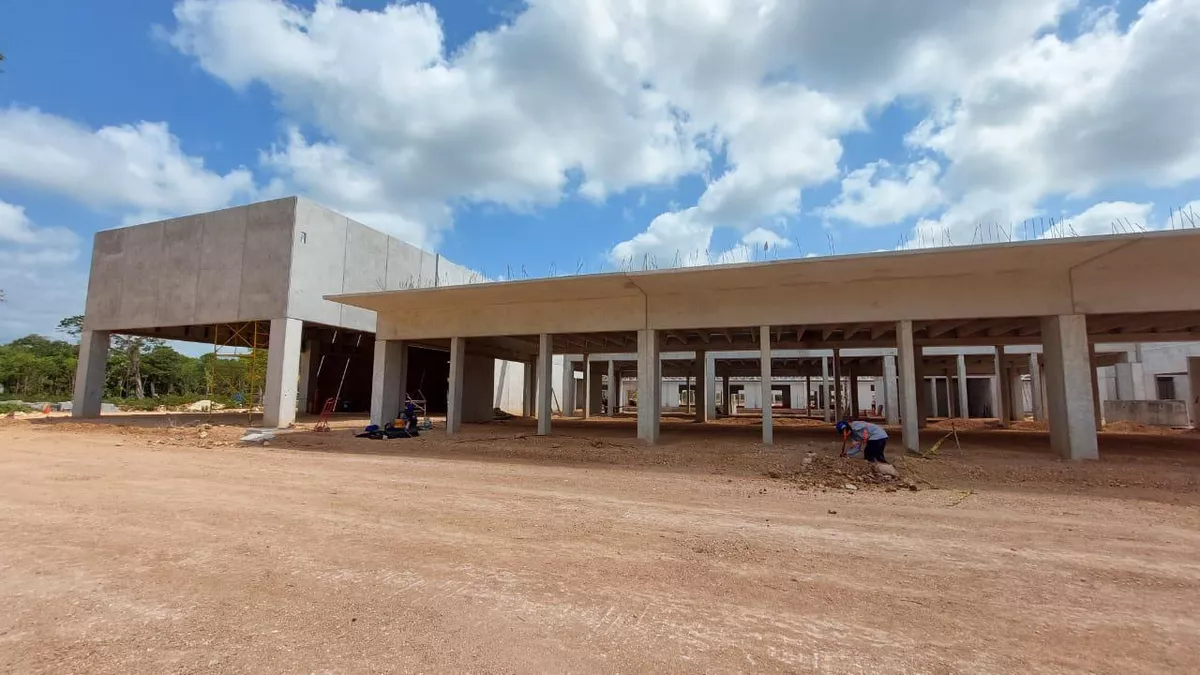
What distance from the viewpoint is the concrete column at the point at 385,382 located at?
18797 millimetres

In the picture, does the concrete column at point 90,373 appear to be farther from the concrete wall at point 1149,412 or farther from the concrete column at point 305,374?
the concrete wall at point 1149,412

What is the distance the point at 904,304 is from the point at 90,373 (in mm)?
31840

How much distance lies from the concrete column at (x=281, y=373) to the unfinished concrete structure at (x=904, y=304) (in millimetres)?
3683

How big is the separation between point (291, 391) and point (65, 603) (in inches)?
695

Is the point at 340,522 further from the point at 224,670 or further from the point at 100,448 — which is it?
the point at 100,448

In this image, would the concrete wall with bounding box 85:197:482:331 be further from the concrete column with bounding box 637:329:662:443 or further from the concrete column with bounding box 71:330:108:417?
the concrete column with bounding box 637:329:662:443

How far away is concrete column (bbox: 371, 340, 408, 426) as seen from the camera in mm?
18797

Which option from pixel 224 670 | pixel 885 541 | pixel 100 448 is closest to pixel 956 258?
pixel 885 541

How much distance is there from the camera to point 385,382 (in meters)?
18.9

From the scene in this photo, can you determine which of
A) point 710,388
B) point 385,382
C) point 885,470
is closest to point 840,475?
point 885,470

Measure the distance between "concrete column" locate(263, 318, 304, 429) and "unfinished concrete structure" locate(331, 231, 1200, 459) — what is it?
3683mm

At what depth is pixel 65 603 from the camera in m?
3.92

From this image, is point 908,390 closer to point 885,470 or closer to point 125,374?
point 885,470

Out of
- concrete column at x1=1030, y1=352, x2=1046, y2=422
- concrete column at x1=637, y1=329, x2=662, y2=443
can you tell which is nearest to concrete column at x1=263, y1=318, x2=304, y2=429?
concrete column at x1=637, y1=329, x2=662, y2=443
